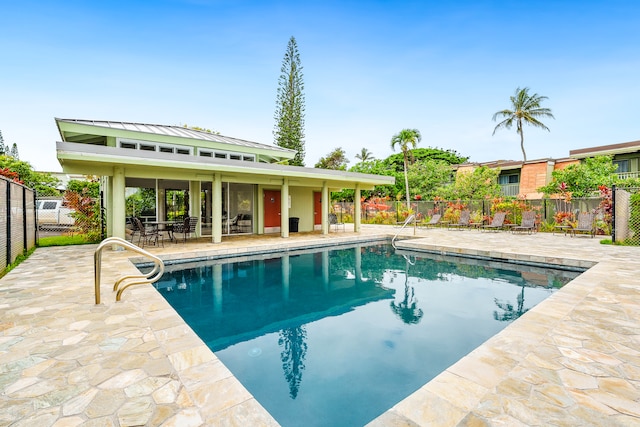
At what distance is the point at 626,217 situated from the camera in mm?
9672

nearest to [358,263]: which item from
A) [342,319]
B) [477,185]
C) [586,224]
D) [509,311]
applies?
[342,319]

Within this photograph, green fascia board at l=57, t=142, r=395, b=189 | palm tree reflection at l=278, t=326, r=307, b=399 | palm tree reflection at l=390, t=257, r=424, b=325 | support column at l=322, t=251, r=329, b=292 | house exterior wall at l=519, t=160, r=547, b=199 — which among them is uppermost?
house exterior wall at l=519, t=160, r=547, b=199

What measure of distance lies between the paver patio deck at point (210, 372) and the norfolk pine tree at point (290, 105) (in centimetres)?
2247

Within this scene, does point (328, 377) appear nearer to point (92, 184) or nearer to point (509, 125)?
point (92, 184)

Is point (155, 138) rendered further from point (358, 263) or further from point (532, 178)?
point (532, 178)

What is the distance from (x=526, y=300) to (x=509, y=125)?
31.1 meters

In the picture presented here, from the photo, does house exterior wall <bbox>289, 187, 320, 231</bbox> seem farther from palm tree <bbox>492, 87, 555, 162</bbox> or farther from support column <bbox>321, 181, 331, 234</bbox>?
palm tree <bbox>492, 87, 555, 162</bbox>

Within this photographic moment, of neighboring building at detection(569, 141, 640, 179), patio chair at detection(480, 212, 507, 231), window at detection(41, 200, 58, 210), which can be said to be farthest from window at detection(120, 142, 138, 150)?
neighboring building at detection(569, 141, 640, 179)

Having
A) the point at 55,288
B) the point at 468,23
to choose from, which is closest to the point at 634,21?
the point at 468,23

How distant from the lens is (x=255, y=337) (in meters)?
4.18

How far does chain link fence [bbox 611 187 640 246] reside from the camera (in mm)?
9367

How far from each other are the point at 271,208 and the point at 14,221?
814 centimetres

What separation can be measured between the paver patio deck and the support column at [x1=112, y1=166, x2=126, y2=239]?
4.27 metres

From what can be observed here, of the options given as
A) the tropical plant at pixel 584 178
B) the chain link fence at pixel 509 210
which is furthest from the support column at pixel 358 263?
the tropical plant at pixel 584 178
